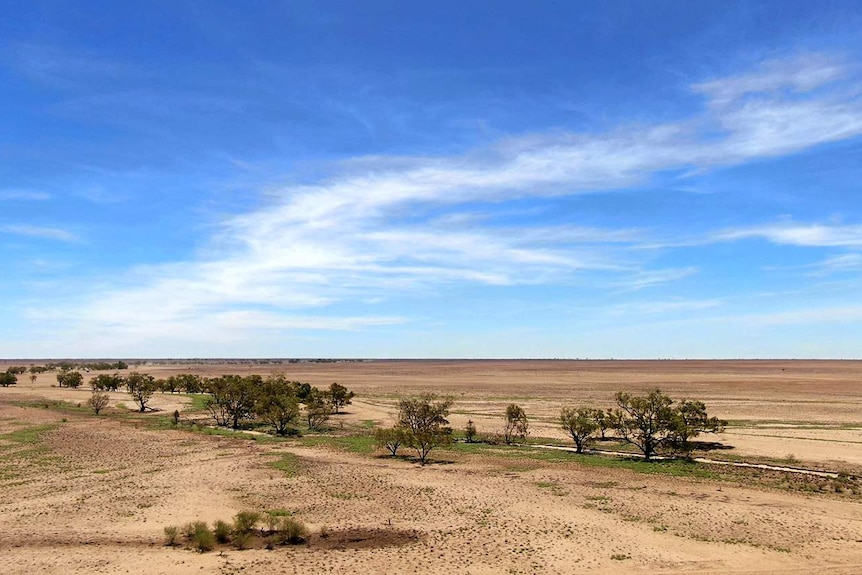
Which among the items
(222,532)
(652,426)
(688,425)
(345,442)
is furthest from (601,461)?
(222,532)

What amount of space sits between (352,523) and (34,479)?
19.9 metres

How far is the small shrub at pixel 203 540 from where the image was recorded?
21.2 metres

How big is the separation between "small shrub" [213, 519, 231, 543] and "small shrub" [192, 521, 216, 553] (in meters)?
0.23

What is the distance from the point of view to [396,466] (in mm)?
38688

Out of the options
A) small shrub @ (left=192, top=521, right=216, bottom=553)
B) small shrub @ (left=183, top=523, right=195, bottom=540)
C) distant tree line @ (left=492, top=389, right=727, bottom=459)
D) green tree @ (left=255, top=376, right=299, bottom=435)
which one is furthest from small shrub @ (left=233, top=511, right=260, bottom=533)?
green tree @ (left=255, top=376, right=299, bottom=435)

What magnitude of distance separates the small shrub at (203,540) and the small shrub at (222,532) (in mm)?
231

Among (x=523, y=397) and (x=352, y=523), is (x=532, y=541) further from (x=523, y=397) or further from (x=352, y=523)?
(x=523, y=397)

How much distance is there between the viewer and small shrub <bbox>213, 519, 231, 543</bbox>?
22172 millimetres

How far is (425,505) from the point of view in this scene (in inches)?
1105

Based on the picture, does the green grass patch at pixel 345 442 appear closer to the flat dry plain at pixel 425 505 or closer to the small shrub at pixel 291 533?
the flat dry plain at pixel 425 505

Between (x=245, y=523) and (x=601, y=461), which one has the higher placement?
(x=245, y=523)

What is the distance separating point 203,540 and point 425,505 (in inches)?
416

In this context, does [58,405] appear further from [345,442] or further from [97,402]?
[345,442]

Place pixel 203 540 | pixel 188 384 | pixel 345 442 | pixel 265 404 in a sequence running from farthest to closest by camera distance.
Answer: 1. pixel 188 384
2. pixel 265 404
3. pixel 345 442
4. pixel 203 540
